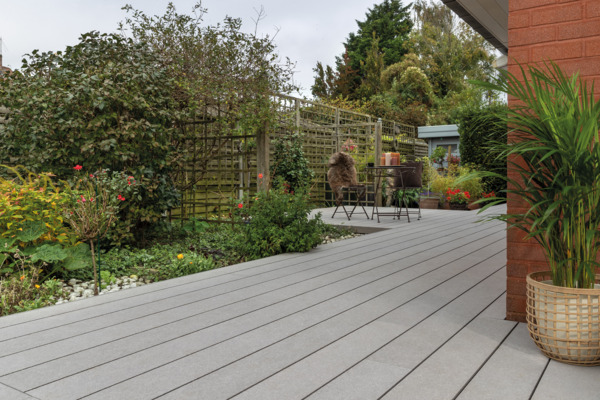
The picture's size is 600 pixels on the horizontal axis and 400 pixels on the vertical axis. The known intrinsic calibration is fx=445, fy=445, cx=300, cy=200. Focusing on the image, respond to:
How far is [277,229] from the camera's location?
12.7ft

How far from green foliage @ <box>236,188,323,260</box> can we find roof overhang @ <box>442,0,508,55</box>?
219 cm

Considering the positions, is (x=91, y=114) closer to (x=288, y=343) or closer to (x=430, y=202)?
(x=288, y=343)

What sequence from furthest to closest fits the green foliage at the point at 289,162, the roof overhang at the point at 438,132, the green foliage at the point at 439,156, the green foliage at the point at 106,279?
the roof overhang at the point at 438,132, the green foliage at the point at 439,156, the green foliage at the point at 289,162, the green foliage at the point at 106,279

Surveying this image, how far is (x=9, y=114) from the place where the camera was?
3.94 m

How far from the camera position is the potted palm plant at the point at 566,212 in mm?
1518

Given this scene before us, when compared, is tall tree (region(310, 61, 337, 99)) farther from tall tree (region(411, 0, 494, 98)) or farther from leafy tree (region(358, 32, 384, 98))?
tall tree (region(411, 0, 494, 98))

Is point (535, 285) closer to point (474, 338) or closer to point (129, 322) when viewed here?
point (474, 338)

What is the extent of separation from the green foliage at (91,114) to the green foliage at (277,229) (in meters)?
0.89

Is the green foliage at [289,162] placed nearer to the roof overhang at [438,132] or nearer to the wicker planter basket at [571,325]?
the wicker planter basket at [571,325]

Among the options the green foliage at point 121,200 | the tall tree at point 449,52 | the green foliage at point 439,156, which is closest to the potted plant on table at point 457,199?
the green foliage at point 439,156

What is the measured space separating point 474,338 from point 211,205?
386cm

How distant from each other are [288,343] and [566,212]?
45.9 inches

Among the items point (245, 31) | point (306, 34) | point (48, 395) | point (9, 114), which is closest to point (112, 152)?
point (9, 114)

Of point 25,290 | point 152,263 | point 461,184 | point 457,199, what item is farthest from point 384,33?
point 25,290
